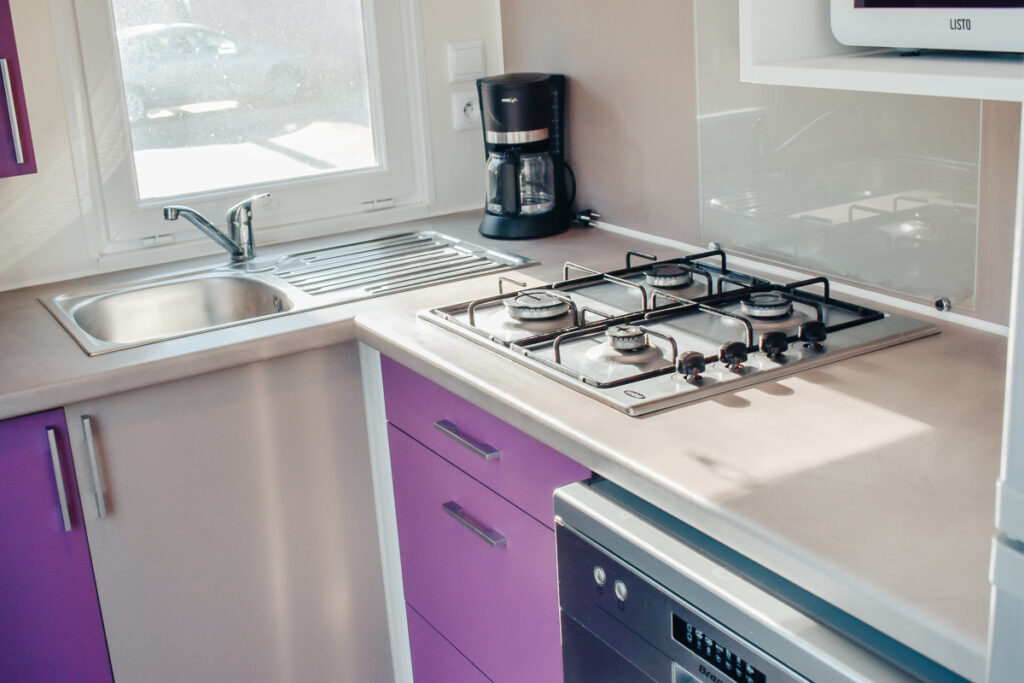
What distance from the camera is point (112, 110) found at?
2143 mm

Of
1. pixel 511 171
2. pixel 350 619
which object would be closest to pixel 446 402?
pixel 350 619

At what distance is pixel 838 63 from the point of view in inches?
52.1

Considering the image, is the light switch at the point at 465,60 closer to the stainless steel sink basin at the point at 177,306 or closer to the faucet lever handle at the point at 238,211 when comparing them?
the faucet lever handle at the point at 238,211

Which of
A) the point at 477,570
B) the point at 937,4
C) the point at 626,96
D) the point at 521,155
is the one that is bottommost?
the point at 477,570

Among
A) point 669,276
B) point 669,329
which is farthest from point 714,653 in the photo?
point 669,276

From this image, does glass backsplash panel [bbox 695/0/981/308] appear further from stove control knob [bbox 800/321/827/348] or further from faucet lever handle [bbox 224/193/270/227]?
faucet lever handle [bbox 224/193/270/227]

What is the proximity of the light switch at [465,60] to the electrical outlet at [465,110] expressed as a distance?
36 mm

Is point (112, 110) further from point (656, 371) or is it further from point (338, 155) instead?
point (656, 371)

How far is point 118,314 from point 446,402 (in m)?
0.78

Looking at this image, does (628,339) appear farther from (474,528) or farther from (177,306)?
(177,306)

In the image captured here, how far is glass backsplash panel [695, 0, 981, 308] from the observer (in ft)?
5.07

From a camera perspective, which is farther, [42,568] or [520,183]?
[520,183]

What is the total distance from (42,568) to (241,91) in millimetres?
1090

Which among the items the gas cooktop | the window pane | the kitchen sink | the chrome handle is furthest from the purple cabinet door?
the window pane
